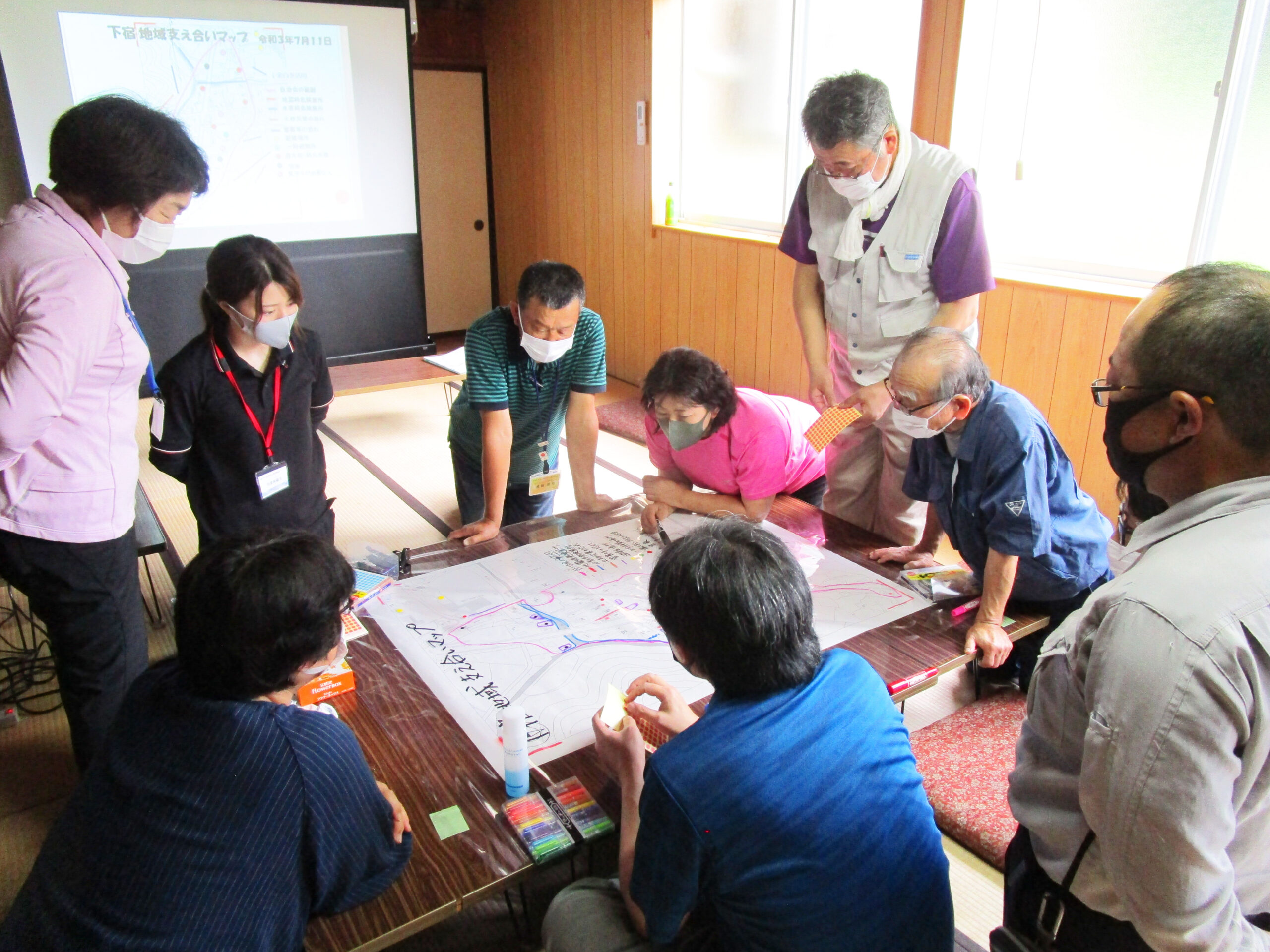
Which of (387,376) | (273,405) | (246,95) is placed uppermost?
(246,95)

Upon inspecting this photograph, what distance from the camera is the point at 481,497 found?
254 centimetres

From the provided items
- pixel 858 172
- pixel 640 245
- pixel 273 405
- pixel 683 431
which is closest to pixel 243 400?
pixel 273 405

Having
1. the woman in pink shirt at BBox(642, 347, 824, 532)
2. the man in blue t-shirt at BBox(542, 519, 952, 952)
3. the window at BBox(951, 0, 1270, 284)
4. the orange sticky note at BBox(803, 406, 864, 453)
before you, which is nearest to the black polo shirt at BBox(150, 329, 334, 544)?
the woman in pink shirt at BBox(642, 347, 824, 532)

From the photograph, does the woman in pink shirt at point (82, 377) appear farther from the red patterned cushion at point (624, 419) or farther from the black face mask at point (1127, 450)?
the red patterned cushion at point (624, 419)

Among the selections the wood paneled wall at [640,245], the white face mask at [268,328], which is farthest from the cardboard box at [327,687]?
the wood paneled wall at [640,245]

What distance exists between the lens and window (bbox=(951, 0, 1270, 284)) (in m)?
2.55

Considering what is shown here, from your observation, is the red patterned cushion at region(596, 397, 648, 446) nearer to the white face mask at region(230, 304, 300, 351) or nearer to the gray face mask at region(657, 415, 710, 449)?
the gray face mask at region(657, 415, 710, 449)

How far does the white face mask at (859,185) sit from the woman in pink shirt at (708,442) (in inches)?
21.3

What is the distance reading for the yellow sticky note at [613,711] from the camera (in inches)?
46.4

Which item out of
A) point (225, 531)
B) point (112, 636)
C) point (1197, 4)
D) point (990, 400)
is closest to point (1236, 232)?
point (1197, 4)

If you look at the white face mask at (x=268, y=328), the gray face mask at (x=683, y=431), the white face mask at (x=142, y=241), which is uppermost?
the white face mask at (x=142, y=241)

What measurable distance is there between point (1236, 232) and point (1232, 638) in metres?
2.48

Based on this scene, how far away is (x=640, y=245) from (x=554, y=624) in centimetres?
382

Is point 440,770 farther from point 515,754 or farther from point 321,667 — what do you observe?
point 321,667
